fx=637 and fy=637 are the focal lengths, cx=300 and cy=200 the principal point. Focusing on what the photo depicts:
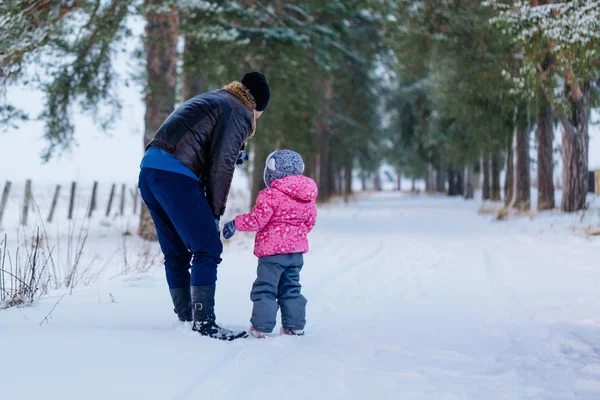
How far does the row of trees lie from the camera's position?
10789 millimetres

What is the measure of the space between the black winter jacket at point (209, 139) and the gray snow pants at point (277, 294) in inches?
21.3

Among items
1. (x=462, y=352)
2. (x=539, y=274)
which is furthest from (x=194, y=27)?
(x=462, y=352)

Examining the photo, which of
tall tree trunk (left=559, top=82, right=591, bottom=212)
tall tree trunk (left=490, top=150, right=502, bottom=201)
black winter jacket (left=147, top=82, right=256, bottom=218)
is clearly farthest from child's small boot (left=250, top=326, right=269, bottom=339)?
tall tree trunk (left=490, top=150, right=502, bottom=201)

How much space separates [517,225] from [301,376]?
12.2 metres

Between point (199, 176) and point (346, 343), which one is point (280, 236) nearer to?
point (199, 176)

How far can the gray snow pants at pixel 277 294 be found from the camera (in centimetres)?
446

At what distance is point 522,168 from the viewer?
18.4 metres

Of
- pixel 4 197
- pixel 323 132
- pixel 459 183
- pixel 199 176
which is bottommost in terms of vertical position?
pixel 4 197

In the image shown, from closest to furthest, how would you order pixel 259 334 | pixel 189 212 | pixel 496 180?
pixel 189 212 → pixel 259 334 → pixel 496 180

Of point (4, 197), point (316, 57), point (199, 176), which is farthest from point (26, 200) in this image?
point (199, 176)

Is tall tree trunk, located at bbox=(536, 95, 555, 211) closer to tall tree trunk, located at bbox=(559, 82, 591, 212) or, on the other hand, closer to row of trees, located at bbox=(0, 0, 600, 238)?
row of trees, located at bbox=(0, 0, 600, 238)

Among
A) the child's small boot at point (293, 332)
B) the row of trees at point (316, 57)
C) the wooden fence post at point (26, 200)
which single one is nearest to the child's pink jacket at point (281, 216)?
the child's small boot at point (293, 332)

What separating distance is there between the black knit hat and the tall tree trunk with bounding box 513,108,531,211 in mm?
14462

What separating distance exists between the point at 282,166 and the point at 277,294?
0.93 m
